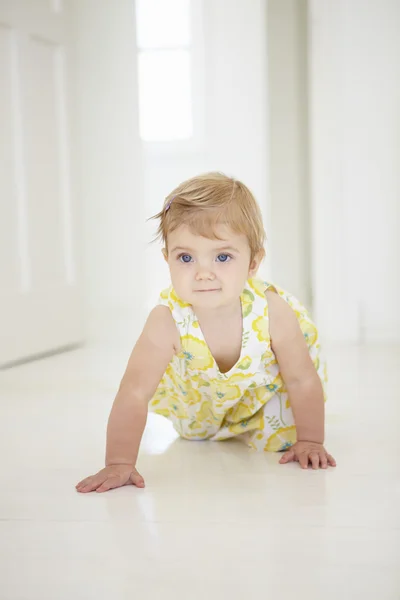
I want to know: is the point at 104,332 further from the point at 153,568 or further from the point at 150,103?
the point at 153,568

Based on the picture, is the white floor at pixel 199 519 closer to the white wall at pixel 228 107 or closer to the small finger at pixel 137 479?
the small finger at pixel 137 479

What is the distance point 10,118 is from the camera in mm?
2404

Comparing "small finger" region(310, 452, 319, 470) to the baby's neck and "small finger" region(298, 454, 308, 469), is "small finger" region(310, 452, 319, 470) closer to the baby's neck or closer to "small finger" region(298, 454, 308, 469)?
"small finger" region(298, 454, 308, 469)

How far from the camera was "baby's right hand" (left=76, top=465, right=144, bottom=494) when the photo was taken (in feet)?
3.26

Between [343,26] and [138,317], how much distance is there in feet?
→ 4.87

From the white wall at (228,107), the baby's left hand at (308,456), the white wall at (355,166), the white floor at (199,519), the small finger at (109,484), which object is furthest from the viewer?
the white wall at (228,107)

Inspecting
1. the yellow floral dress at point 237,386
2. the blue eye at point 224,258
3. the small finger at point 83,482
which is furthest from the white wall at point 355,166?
the small finger at point 83,482

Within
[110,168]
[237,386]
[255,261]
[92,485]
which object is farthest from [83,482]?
[110,168]

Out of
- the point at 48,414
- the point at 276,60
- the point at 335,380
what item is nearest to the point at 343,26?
the point at 276,60

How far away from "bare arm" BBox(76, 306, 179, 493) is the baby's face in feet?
0.26

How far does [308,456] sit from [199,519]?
285 mm

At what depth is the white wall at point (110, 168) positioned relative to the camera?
3088 millimetres

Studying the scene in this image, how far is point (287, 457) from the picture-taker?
1119mm

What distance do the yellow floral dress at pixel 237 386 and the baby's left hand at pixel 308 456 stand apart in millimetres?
77
